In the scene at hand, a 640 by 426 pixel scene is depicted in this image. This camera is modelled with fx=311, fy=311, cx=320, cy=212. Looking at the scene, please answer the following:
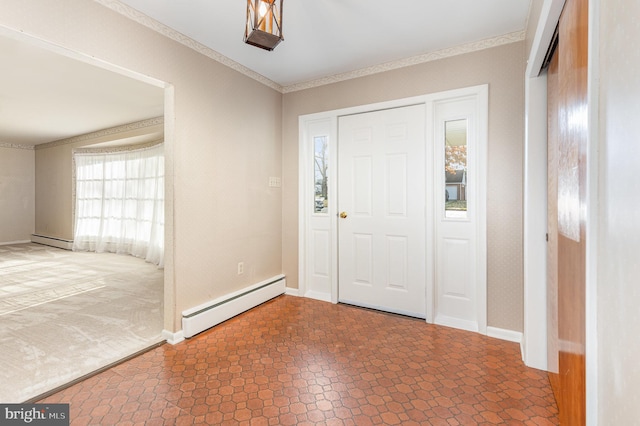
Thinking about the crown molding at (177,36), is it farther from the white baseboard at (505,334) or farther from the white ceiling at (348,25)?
the white baseboard at (505,334)

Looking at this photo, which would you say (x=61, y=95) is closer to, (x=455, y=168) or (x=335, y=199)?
(x=335, y=199)

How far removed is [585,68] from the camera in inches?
41.8

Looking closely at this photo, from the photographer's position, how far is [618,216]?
2.25 ft

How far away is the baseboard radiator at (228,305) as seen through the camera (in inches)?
104

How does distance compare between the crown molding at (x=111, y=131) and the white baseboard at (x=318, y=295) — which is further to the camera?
the crown molding at (x=111, y=131)

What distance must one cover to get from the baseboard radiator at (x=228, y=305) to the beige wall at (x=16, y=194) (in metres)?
7.92

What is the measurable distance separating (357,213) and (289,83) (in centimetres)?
174

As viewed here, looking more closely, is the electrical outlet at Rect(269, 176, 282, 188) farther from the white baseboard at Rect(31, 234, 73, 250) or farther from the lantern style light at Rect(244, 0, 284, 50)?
the white baseboard at Rect(31, 234, 73, 250)

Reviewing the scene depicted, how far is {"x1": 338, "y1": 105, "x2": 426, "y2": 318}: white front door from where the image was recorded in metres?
3.06

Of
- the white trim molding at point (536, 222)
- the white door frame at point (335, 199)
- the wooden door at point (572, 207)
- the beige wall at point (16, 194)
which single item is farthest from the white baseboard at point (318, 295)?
the beige wall at point (16, 194)

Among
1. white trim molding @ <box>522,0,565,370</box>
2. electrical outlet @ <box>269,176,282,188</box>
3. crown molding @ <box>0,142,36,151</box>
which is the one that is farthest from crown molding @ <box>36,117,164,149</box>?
white trim molding @ <box>522,0,565,370</box>

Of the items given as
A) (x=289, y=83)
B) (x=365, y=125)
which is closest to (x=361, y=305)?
(x=365, y=125)

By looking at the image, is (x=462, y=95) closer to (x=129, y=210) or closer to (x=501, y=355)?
(x=501, y=355)

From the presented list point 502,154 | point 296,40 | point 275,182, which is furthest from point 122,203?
point 502,154
